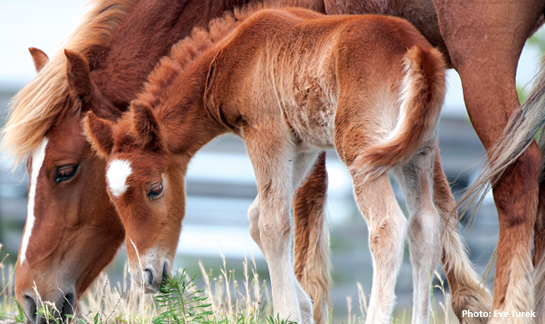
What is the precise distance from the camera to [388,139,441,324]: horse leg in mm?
2818

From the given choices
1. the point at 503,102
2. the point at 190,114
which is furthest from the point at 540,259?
the point at 190,114

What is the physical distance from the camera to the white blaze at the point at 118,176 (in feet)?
9.52

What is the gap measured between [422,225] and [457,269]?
0.78 meters

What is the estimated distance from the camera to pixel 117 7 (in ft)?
13.4

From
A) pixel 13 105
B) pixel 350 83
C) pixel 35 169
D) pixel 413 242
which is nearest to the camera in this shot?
pixel 350 83

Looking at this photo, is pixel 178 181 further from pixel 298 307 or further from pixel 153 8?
pixel 153 8

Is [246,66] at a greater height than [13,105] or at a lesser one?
greater

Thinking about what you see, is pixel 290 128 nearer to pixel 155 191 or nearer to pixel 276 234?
pixel 276 234

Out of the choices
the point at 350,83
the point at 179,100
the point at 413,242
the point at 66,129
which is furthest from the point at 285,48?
the point at 66,129

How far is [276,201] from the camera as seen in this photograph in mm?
3000

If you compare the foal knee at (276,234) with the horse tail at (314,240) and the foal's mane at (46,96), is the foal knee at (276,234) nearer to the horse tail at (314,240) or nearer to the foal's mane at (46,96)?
the horse tail at (314,240)

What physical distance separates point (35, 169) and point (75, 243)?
21.2 inches

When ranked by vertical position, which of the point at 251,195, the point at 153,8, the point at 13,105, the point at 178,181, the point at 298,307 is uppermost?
the point at 153,8

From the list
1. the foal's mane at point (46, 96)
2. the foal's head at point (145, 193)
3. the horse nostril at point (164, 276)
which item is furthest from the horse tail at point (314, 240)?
the foal's mane at point (46, 96)
